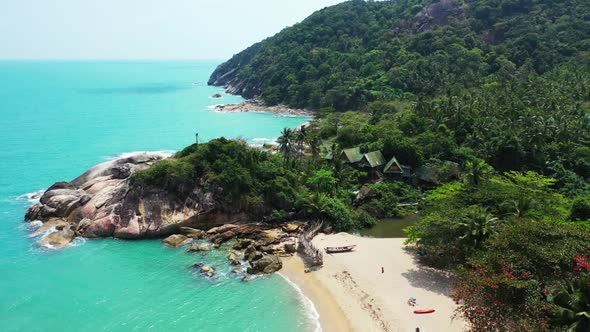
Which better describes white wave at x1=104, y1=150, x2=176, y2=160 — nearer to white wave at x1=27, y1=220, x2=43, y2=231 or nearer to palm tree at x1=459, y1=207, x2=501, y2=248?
white wave at x1=27, y1=220, x2=43, y2=231

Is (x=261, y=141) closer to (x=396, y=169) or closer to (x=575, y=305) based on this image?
(x=396, y=169)

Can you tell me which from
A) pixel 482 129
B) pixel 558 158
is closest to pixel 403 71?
pixel 482 129

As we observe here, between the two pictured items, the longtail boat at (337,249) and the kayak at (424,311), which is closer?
the kayak at (424,311)

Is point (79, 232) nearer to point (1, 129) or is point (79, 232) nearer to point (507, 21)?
point (1, 129)

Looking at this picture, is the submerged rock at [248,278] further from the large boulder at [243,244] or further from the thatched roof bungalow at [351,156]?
the thatched roof bungalow at [351,156]

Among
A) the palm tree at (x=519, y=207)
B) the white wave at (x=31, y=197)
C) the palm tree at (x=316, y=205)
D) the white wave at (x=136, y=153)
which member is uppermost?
the palm tree at (x=519, y=207)

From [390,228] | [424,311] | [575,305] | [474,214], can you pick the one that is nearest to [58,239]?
[390,228]

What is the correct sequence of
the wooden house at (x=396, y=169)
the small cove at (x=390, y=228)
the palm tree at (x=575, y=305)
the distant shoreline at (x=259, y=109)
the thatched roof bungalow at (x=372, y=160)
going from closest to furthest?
the palm tree at (x=575, y=305), the small cove at (x=390, y=228), the wooden house at (x=396, y=169), the thatched roof bungalow at (x=372, y=160), the distant shoreline at (x=259, y=109)

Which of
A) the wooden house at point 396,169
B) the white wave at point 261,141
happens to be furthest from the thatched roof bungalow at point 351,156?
the white wave at point 261,141
